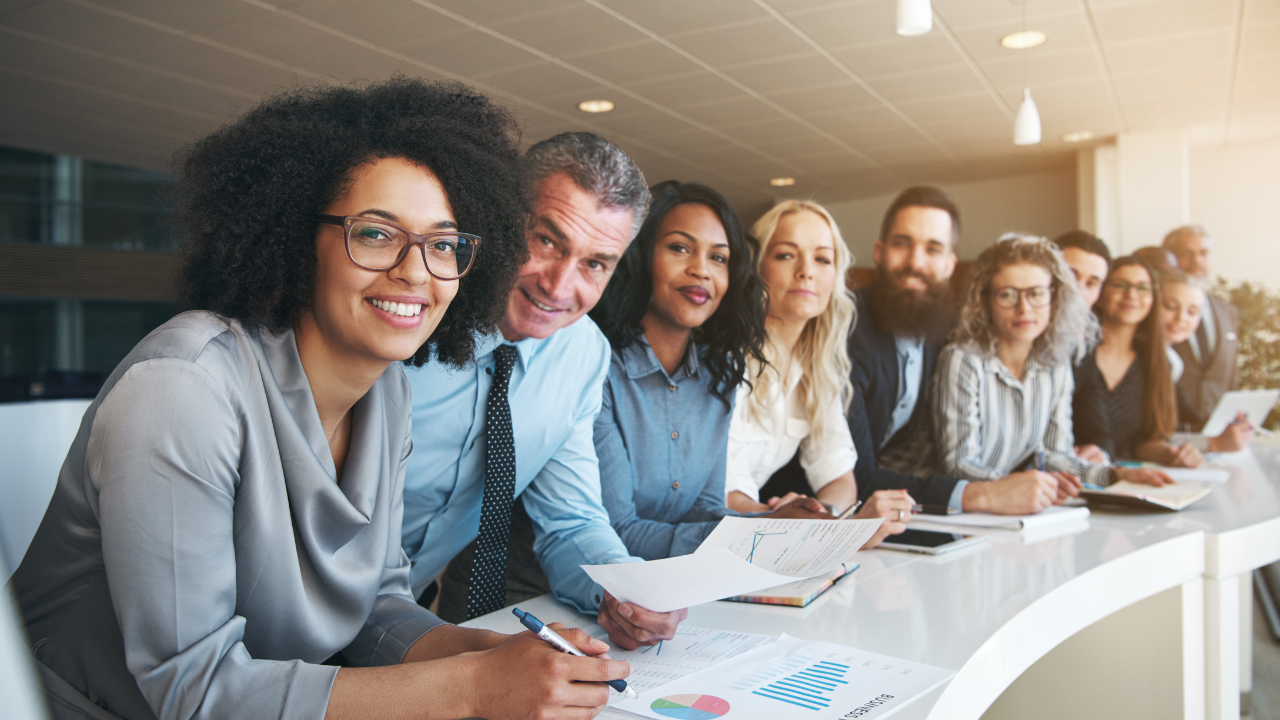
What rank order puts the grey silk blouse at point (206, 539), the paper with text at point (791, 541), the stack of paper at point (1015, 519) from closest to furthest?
the grey silk blouse at point (206, 539)
the paper with text at point (791, 541)
the stack of paper at point (1015, 519)

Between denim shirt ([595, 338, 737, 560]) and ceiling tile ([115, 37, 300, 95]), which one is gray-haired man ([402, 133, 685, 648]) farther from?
ceiling tile ([115, 37, 300, 95])

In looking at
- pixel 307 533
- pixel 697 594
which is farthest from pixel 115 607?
pixel 697 594

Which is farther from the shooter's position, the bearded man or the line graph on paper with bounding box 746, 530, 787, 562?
the bearded man

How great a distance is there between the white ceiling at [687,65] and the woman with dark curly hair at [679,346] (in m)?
2.54

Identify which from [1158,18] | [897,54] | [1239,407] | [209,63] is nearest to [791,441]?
[1239,407]

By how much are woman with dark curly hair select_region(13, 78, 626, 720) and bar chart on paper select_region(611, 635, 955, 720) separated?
14 cm

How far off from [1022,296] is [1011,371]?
10.3 inches

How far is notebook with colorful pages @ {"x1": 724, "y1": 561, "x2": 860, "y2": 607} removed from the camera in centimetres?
137

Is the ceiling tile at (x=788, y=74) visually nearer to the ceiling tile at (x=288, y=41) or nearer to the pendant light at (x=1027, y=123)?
the pendant light at (x=1027, y=123)

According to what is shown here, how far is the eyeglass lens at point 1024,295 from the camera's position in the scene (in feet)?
9.29

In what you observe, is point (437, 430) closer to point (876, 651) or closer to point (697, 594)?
point (697, 594)

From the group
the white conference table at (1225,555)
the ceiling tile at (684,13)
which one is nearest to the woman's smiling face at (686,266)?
the white conference table at (1225,555)

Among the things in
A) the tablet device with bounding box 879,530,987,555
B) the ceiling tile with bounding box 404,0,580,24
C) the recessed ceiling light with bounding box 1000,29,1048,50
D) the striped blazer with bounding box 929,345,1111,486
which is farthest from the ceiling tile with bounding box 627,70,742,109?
the tablet device with bounding box 879,530,987,555

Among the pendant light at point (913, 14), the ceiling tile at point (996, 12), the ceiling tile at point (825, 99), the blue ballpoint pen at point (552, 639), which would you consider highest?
the ceiling tile at point (825, 99)
